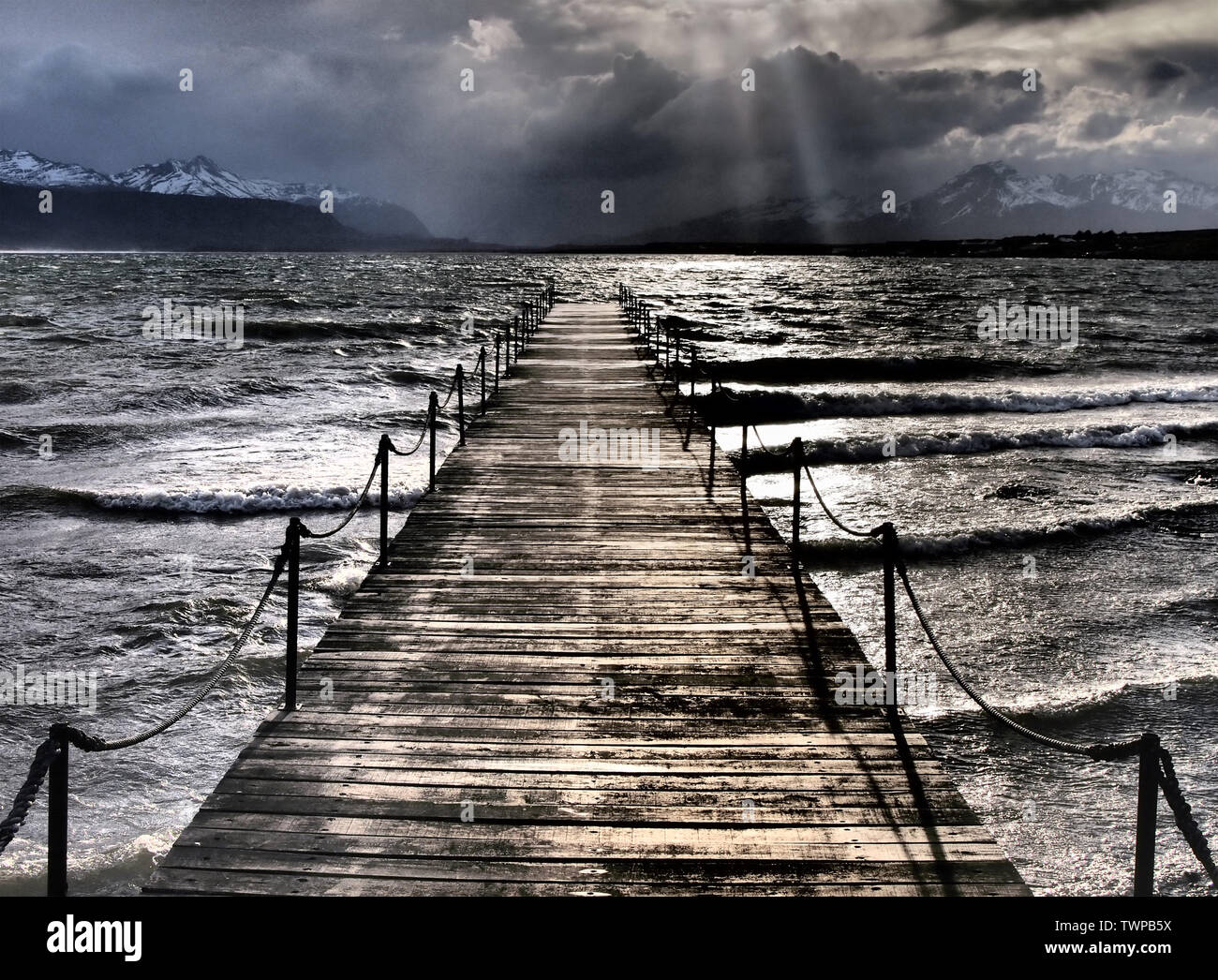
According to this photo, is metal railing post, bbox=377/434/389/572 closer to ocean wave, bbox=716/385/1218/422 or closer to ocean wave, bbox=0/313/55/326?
ocean wave, bbox=716/385/1218/422

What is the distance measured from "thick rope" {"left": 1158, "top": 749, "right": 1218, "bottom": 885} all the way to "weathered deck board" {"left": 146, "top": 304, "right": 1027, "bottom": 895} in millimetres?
1081

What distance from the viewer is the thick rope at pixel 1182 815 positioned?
2961mm

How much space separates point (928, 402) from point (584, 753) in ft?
75.3

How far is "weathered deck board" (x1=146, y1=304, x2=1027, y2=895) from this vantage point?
4051 mm

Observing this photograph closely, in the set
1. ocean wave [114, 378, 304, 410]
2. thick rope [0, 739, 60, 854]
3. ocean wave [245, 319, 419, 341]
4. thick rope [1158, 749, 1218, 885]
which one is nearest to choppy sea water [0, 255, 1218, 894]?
ocean wave [114, 378, 304, 410]

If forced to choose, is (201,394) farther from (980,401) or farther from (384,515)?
(980,401)

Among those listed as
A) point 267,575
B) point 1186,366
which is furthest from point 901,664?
point 1186,366

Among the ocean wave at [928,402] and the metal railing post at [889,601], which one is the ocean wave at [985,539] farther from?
the ocean wave at [928,402]

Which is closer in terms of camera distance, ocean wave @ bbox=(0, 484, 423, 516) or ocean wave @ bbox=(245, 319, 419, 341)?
ocean wave @ bbox=(0, 484, 423, 516)

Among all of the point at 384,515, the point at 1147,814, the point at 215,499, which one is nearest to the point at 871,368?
the point at 215,499

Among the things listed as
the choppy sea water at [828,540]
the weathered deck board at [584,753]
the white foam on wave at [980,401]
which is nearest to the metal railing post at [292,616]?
the weathered deck board at [584,753]

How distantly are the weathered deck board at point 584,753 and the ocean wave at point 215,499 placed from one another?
648 cm

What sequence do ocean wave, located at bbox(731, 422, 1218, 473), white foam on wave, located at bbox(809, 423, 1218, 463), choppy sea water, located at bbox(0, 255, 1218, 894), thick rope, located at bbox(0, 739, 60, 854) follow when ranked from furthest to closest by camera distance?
1. white foam on wave, located at bbox(809, 423, 1218, 463)
2. ocean wave, located at bbox(731, 422, 1218, 473)
3. choppy sea water, located at bbox(0, 255, 1218, 894)
4. thick rope, located at bbox(0, 739, 60, 854)

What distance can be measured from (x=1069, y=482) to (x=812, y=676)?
496 inches
